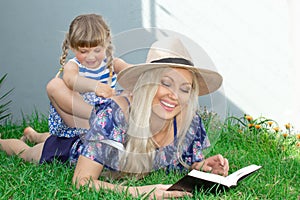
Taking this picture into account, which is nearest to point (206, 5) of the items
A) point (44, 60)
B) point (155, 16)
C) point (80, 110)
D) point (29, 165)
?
point (155, 16)

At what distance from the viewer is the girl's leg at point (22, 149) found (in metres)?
2.77

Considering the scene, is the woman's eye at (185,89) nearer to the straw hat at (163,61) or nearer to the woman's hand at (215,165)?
the straw hat at (163,61)

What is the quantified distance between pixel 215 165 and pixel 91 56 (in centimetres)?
86

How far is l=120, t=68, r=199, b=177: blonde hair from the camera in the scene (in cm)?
214

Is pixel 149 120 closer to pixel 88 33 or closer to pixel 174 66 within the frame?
pixel 174 66

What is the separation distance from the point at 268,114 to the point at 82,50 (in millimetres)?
1489

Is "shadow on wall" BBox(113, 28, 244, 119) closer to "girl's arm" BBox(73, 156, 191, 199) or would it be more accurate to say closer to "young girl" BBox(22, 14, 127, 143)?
"girl's arm" BBox(73, 156, 191, 199)

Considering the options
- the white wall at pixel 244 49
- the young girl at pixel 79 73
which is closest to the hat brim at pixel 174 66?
the young girl at pixel 79 73

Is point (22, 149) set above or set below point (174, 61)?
below

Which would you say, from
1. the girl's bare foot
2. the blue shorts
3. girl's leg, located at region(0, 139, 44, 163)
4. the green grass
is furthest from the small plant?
the blue shorts

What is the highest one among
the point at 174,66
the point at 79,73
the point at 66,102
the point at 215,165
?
the point at 174,66

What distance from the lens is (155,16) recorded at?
150 inches

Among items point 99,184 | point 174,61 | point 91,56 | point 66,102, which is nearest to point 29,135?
point 66,102

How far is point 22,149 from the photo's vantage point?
2910mm
